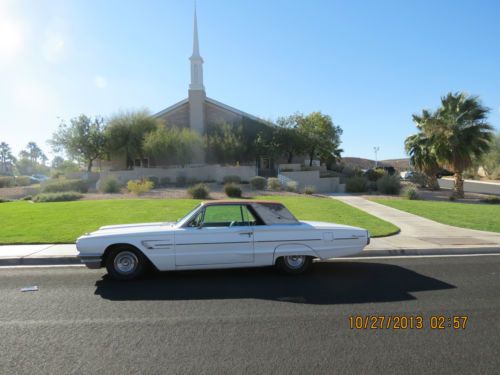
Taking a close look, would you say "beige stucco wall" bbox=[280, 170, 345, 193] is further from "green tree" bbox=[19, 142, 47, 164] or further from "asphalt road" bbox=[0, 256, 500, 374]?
"green tree" bbox=[19, 142, 47, 164]

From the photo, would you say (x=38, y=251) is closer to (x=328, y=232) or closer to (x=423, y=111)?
(x=328, y=232)

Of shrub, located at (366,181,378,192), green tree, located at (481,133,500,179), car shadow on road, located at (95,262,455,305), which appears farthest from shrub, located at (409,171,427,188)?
car shadow on road, located at (95,262,455,305)

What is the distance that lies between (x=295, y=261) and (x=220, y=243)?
145cm

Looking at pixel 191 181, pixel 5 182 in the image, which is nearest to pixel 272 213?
pixel 191 181

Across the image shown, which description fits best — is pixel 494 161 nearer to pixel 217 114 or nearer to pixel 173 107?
pixel 217 114

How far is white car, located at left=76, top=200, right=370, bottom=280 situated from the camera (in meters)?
6.19

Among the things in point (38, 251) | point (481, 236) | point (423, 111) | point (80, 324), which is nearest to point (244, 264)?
point (80, 324)

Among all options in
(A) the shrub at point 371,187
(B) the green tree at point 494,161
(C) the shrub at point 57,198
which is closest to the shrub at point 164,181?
(C) the shrub at point 57,198

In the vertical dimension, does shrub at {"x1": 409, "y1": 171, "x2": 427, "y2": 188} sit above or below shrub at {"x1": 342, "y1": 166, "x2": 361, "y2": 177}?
below

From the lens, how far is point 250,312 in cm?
471

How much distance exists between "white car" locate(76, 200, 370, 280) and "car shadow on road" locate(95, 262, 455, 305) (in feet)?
0.91

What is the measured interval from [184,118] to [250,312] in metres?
35.3

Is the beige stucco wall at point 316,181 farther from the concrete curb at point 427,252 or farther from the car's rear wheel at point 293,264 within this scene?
the car's rear wheel at point 293,264

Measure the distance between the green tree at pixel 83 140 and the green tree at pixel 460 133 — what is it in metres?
28.7
